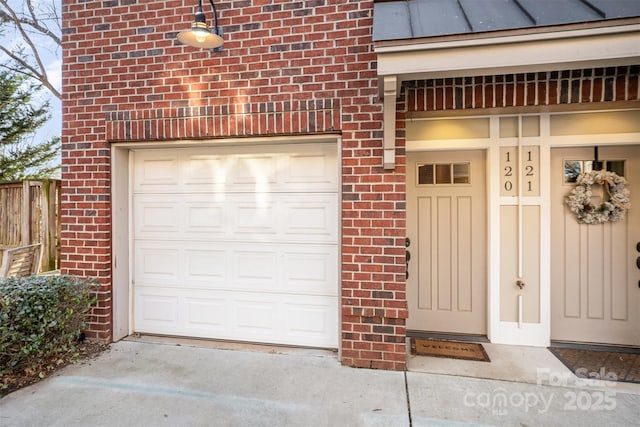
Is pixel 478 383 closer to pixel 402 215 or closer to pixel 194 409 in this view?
pixel 402 215

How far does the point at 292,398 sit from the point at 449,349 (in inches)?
65.3

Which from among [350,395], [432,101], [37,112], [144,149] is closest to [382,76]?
[432,101]

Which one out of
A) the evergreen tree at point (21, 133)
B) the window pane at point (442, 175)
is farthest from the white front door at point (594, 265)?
the evergreen tree at point (21, 133)

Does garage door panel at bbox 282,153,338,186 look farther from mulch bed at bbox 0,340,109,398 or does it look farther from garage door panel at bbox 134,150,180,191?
mulch bed at bbox 0,340,109,398

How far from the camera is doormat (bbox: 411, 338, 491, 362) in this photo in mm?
3113

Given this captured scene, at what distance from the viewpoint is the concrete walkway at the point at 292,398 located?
7.30ft

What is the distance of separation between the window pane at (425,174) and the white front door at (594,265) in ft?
3.89

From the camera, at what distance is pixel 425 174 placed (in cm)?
361

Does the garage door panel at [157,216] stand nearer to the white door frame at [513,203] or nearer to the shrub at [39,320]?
the shrub at [39,320]

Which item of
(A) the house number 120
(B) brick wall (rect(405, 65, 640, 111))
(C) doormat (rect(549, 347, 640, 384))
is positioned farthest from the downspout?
(C) doormat (rect(549, 347, 640, 384))

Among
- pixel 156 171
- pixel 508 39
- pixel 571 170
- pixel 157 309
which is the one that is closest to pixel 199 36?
pixel 156 171

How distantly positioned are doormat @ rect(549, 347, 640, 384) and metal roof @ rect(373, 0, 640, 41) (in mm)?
2684

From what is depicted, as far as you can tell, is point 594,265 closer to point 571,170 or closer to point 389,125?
point 571,170

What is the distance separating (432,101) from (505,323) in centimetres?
233
